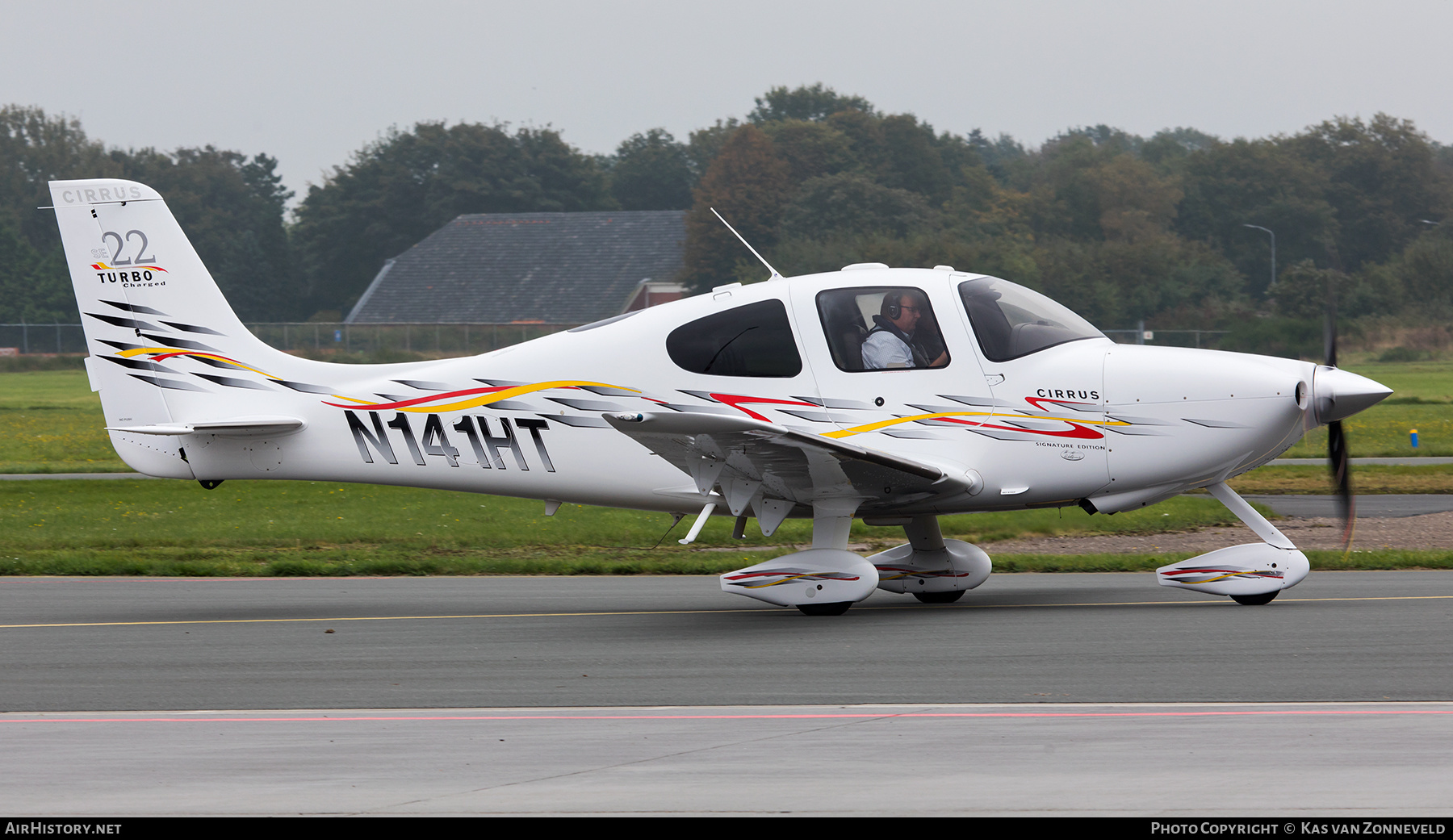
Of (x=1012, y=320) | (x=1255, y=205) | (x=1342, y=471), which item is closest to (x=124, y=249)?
(x=1012, y=320)

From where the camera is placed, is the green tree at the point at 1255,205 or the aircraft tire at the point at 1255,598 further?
the green tree at the point at 1255,205

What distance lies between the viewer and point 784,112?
107875 millimetres

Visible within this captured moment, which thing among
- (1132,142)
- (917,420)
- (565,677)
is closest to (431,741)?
(565,677)

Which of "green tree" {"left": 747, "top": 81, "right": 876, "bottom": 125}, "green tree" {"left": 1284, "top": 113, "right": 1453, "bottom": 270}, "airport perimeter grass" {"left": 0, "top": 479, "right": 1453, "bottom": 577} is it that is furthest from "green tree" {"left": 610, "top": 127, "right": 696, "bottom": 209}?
"airport perimeter grass" {"left": 0, "top": 479, "right": 1453, "bottom": 577}

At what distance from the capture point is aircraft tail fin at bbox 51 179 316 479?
11.8m

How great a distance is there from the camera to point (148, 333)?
1195 cm

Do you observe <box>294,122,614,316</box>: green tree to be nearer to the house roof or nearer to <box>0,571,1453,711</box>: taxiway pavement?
the house roof

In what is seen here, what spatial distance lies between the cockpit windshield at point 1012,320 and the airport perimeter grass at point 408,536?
152 inches

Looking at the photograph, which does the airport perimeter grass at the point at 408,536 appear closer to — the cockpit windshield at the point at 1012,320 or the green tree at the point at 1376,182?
the cockpit windshield at the point at 1012,320

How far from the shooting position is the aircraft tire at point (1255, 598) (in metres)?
10.3

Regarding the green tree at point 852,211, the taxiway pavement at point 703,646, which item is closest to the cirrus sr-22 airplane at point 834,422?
the taxiway pavement at point 703,646

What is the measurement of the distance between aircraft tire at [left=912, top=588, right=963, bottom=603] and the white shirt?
206 centimetres

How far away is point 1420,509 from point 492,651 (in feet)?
45.2

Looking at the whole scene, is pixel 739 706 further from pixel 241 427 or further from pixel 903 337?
pixel 241 427
